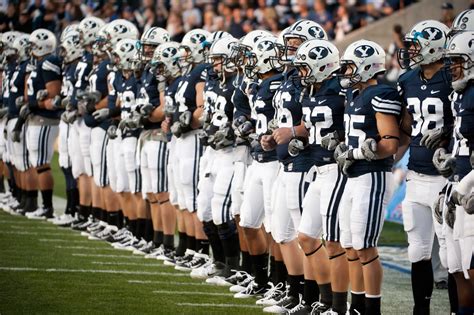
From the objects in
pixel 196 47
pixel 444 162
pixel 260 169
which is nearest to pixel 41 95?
pixel 196 47

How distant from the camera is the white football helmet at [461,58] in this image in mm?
6660

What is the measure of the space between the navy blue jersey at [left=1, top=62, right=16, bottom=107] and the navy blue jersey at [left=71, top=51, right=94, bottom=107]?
188 centimetres

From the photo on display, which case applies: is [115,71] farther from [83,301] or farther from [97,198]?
[83,301]

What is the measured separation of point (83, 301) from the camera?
816 cm

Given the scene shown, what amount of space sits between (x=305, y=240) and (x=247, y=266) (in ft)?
5.71

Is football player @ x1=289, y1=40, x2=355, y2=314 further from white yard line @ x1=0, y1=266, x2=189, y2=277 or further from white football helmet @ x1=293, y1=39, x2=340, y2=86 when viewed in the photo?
white yard line @ x1=0, y1=266, x2=189, y2=277

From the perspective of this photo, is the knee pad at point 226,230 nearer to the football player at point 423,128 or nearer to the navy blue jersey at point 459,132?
the football player at point 423,128

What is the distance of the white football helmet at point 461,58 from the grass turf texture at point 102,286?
7.36 feet

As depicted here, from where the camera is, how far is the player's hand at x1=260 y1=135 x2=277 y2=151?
8367 millimetres

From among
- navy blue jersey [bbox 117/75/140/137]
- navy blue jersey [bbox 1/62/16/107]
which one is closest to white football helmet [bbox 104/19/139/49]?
navy blue jersey [bbox 117/75/140/137]

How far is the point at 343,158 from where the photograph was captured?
23.6ft

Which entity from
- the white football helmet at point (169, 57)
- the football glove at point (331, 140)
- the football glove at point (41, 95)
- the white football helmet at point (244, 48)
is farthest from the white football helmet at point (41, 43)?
the football glove at point (331, 140)

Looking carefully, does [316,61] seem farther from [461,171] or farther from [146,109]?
[146,109]

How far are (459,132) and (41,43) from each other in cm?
797
